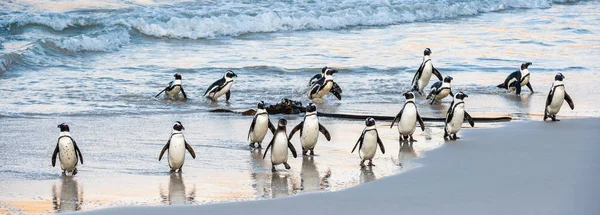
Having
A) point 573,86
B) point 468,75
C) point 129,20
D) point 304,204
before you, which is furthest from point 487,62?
point 304,204

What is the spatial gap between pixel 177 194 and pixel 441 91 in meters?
6.08

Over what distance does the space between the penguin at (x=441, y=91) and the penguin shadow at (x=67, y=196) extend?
5900 mm

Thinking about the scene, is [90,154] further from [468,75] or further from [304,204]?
[468,75]

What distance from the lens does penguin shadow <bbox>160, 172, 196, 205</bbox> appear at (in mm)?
7227

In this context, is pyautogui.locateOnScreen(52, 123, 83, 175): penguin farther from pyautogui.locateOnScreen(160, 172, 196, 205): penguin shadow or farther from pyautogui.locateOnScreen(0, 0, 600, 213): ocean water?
pyautogui.locateOnScreen(160, 172, 196, 205): penguin shadow

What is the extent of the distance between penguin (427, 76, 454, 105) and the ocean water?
133mm

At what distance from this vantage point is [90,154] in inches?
363

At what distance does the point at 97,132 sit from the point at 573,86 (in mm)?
7149

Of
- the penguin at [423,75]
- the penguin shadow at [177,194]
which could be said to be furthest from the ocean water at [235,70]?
the penguin at [423,75]

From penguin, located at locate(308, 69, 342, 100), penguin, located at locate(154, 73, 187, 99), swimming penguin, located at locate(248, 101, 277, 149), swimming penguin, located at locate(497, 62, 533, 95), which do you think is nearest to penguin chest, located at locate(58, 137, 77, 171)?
swimming penguin, located at locate(248, 101, 277, 149)

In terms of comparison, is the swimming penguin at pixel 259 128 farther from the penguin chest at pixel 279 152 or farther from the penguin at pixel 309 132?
the penguin chest at pixel 279 152

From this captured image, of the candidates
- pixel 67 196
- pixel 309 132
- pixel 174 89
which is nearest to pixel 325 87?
pixel 174 89

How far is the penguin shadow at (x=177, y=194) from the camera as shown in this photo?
7.23 meters

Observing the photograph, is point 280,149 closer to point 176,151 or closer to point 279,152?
point 279,152
